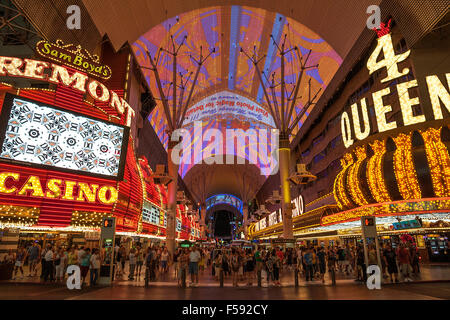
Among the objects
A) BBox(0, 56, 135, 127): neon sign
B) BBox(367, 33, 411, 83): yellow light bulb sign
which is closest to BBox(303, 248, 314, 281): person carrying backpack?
BBox(367, 33, 411, 83): yellow light bulb sign

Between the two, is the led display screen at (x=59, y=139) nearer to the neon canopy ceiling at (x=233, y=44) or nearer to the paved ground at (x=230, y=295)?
the paved ground at (x=230, y=295)

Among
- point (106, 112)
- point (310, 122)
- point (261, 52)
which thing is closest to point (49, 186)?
point (106, 112)

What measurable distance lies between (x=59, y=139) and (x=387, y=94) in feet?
70.9

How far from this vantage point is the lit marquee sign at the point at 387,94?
17078 millimetres

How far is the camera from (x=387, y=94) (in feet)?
62.4

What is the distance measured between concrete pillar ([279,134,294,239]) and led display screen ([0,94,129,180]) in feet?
40.4

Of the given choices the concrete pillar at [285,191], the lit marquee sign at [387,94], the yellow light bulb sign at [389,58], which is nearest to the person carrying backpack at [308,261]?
the concrete pillar at [285,191]

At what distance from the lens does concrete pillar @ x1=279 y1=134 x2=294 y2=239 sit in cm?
2114

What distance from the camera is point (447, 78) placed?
1709cm

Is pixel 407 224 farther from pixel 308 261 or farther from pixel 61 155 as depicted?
pixel 61 155

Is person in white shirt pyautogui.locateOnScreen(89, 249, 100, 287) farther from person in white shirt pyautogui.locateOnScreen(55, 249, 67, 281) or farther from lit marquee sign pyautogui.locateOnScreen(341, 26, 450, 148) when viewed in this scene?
lit marquee sign pyautogui.locateOnScreen(341, 26, 450, 148)

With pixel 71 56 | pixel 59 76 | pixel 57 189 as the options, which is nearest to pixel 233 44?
pixel 71 56

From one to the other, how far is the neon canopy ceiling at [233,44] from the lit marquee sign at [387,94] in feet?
31.6

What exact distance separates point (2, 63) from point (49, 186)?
7779 mm
